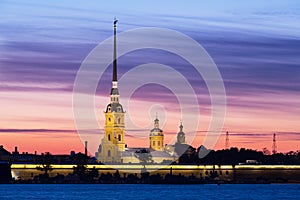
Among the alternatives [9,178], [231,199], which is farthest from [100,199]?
[9,178]

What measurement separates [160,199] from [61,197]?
38.4 ft

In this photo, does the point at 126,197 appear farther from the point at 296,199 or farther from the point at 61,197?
the point at 296,199

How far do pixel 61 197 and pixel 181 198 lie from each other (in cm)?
1372

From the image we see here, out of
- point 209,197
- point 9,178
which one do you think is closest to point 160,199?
point 209,197

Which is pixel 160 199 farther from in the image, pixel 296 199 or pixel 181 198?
pixel 296 199

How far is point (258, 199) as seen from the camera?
5458 inches

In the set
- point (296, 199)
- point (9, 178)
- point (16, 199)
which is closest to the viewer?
point (16, 199)

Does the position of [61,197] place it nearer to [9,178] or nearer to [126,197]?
[126,197]

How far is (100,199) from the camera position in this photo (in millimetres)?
131125

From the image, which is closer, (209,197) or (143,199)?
(143,199)

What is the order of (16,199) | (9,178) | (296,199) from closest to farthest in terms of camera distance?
(16,199) < (296,199) < (9,178)

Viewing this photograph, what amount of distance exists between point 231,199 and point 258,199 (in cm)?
479

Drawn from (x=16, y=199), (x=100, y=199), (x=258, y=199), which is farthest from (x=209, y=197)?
(x=16, y=199)

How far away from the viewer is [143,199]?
133 m
